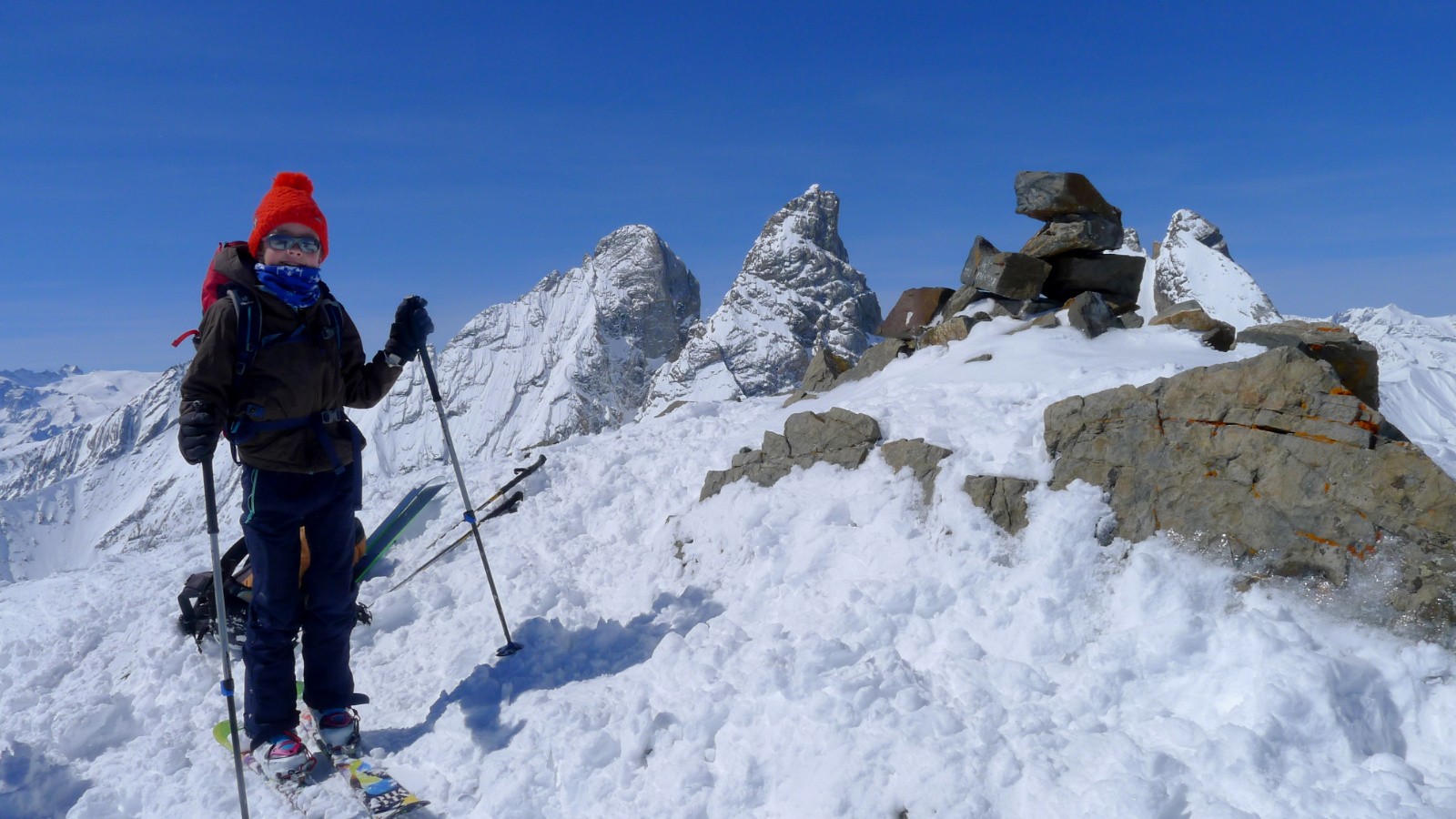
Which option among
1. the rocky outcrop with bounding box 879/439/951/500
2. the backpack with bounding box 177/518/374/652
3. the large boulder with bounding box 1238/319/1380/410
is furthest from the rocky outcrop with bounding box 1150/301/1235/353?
the backpack with bounding box 177/518/374/652

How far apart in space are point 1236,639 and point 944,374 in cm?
515

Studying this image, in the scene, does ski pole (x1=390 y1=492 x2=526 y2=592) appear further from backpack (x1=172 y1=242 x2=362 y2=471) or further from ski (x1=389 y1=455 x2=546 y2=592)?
backpack (x1=172 y1=242 x2=362 y2=471)

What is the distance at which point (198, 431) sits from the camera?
493 cm

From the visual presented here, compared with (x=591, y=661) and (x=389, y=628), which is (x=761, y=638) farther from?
(x=389, y=628)

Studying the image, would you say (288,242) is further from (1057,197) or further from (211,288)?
(1057,197)

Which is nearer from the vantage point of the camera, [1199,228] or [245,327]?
[245,327]

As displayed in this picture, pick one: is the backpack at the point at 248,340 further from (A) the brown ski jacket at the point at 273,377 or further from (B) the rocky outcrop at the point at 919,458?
(B) the rocky outcrop at the point at 919,458

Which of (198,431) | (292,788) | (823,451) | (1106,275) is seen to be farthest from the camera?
(1106,275)

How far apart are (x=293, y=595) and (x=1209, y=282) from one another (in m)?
120

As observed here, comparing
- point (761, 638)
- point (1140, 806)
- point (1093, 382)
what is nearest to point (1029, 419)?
point (1093, 382)

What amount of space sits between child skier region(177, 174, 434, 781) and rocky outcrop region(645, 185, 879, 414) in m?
159

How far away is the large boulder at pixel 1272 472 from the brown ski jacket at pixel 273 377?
5.92 meters

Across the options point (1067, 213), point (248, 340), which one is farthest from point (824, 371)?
point (248, 340)

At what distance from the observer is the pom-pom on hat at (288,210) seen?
5.39 m
